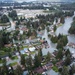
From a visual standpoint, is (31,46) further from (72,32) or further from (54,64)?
(72,32)

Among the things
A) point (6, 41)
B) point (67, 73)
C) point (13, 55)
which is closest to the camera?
point (67, 73)

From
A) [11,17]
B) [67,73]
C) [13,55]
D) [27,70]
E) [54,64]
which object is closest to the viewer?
[67,73]

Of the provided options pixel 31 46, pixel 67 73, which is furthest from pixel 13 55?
pixel 67 73

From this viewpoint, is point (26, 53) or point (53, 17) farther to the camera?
point (53, 17)

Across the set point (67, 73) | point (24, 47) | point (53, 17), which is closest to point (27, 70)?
point (67, 73)

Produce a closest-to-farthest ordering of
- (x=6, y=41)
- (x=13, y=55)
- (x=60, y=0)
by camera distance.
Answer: (x=13, y=55), (x=6, y=41), (x=60, y=0)

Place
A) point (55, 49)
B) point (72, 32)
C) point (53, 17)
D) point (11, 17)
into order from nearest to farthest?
point (55, 49) → point (72, 32) → point (53, 17) → point (11, 17)

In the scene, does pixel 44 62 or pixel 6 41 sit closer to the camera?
pixel 44 62

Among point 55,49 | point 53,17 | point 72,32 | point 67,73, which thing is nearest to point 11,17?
point 53,17

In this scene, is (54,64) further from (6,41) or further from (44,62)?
(6,41)
